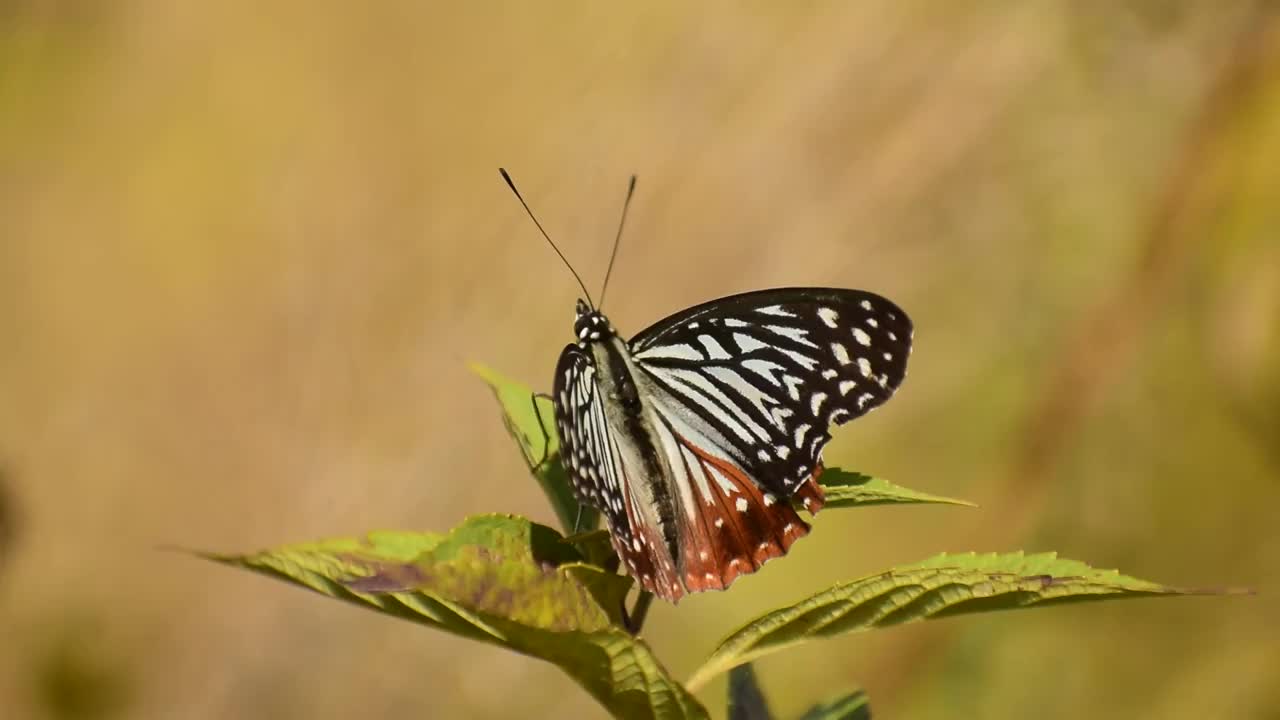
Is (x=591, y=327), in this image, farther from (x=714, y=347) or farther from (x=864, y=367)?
(x=864, y=367)

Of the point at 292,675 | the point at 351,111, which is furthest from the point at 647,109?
the point at 292,675

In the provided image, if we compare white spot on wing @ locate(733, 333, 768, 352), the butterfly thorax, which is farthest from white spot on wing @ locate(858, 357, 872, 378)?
the butterfly thorax

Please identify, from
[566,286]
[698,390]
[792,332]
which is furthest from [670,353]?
[566,286]

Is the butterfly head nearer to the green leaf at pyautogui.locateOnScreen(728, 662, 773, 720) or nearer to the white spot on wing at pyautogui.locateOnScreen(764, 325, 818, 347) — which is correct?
the white spot on wing at pyautogui.locateOnScreen(764, 325, 818, 347)

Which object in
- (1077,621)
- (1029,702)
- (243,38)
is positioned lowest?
(1029,702)

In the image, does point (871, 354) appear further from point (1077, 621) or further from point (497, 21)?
point (497, 21)

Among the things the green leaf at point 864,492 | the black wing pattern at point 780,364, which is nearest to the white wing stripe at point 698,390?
the black wing pattern at point 780,364

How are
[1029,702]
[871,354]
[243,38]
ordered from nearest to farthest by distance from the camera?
[871,354]
[1029,702]
[243,38]
